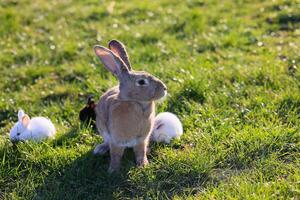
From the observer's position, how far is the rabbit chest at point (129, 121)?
14.0 ft

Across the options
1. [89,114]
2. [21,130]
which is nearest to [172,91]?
[89,114]

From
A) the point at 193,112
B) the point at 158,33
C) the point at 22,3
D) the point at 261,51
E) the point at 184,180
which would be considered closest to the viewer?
the point at 184,180

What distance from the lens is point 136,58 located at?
6.79 meters

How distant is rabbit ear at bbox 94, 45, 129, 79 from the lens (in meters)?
4.29

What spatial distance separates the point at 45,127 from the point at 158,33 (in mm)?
3021

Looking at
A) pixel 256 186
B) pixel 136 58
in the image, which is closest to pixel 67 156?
pixel 256 186

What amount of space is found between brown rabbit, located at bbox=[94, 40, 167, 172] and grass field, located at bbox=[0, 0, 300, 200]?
11.3 inches

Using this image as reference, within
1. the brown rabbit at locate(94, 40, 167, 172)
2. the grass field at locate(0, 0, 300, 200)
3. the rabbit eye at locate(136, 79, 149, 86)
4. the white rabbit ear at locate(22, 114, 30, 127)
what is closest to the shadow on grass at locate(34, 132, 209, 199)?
the grass field at locate(0, 0, 300, 200)

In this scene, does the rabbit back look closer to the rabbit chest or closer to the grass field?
the rabbit chest

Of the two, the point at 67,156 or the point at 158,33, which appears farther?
the point at 158,33

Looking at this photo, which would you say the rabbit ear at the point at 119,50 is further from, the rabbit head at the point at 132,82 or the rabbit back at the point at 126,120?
the rabbit back at the point at 126,120

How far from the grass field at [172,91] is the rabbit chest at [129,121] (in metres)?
0.32

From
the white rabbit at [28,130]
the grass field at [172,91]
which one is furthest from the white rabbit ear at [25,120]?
the grass field at [172,91]

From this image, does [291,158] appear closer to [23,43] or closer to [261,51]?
[261,51]
